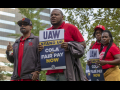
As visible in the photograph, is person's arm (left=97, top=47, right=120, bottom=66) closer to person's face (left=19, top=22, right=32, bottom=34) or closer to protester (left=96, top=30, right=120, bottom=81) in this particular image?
protester (left=96, top=30, right=120, bottom=81)

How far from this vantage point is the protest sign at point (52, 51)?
3705mm

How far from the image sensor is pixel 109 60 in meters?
4.78

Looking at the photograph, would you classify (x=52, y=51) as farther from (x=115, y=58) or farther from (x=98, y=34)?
(x=98, y=34)

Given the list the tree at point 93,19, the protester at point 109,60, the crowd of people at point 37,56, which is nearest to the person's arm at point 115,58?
the protester at point 109,60

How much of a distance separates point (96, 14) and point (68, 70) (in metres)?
8.35

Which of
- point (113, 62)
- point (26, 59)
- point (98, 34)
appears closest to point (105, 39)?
point (98, 34)

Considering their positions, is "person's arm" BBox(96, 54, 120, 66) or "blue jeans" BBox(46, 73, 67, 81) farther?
"person's arm" BBox(96, 54, 120, 66)

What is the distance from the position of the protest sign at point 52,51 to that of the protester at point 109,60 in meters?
1.34

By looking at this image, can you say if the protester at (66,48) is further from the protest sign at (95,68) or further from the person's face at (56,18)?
the protest sign at (95,68)

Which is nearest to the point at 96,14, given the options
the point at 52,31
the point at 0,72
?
the point at 52,31

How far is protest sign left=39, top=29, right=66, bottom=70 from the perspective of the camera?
3705 mm

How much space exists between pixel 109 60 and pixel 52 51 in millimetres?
1629

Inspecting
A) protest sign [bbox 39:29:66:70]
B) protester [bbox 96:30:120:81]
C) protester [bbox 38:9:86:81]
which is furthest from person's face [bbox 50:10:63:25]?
protester [bbox 96:30:120:81]

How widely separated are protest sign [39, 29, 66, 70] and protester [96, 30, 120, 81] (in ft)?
4.41
